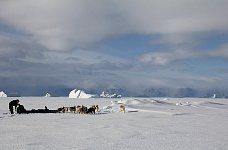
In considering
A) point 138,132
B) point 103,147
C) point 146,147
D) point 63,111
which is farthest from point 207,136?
point 63,111

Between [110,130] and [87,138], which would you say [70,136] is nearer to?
[87,138]

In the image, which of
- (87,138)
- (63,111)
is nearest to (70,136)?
(87,138)

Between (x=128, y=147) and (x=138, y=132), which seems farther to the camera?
(x=138, y=132)

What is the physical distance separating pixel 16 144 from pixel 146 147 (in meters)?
4.22

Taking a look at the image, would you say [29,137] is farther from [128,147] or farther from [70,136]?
[128,147]

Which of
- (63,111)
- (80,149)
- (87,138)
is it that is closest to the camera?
(80,149)

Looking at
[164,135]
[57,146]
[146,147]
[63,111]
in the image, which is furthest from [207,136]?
[63,111]

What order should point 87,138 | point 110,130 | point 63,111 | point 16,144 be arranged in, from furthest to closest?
point 63,111
point 110,130
point 87,138
point 16,144

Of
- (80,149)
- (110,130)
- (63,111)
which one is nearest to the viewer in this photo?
(80,149)

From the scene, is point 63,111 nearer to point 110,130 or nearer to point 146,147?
point 110,130

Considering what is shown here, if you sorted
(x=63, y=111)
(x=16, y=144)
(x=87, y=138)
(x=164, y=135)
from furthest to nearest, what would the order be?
(x=63, y=111), (x=164, y=135), (x=87, y=138), (x=16, y=144)

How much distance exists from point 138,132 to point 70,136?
10.1 feet

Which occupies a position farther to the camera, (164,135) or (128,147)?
(164,135)

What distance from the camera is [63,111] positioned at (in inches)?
1105
